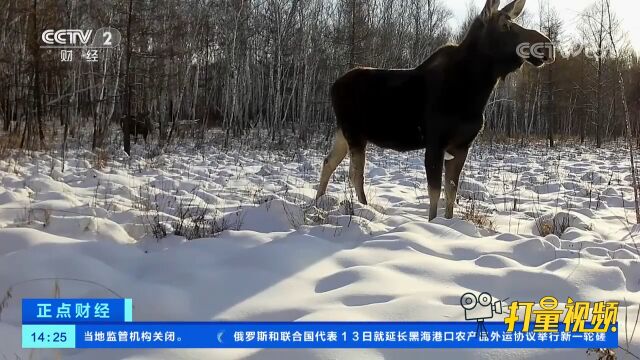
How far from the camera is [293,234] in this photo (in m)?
3.06

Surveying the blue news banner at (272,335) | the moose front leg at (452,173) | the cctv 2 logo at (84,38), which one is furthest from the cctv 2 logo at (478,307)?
the cctv 2 logo at (84,38)

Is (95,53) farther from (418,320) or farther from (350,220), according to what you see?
(418,320)

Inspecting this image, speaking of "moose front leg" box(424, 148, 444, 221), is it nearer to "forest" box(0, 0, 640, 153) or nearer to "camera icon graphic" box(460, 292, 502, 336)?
"camera icon graphic" box(460, 292, 502, 336)

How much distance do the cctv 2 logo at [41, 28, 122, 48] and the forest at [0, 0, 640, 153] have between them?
302mm

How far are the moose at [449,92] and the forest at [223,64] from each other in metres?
8.84

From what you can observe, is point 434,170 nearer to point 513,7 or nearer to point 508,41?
point 508,41

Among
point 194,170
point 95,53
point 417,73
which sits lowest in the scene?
point 194,170

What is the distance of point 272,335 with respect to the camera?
1.55m

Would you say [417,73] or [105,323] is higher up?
[417,73]

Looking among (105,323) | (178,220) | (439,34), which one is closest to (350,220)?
(178,220)

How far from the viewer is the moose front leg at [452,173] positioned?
3979 mm

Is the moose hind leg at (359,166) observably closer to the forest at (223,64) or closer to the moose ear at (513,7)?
the moose ear at (513,7)

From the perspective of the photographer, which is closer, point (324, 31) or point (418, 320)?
point (418, 320)

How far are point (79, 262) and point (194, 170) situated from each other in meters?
Answer: 5.49
